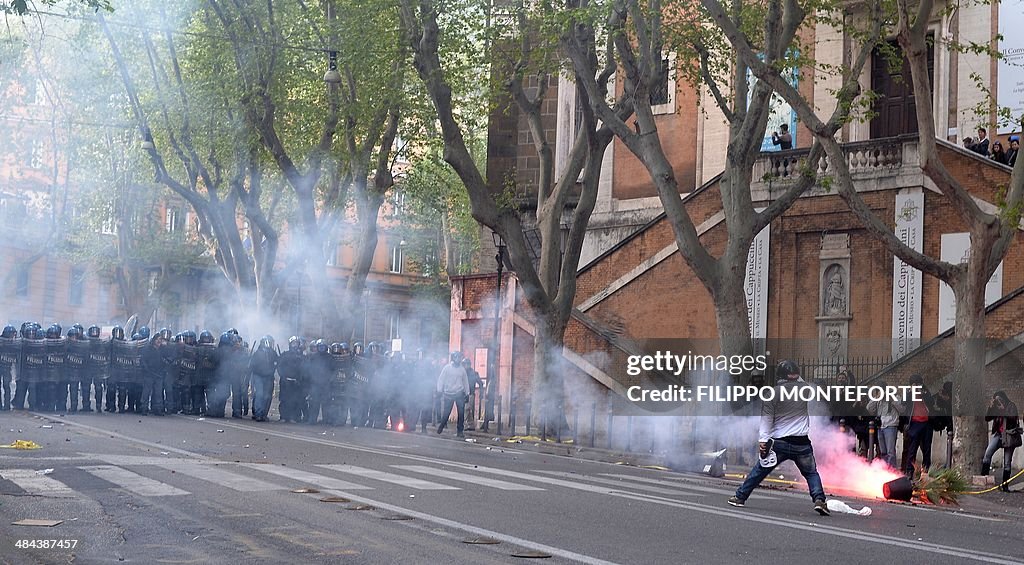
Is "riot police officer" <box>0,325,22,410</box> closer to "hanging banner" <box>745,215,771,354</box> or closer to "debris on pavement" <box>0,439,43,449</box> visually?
"debris on pavement" <box>0,439,43,449</box>

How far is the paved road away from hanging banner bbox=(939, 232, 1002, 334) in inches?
525

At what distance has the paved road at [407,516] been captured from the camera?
31.3 feet

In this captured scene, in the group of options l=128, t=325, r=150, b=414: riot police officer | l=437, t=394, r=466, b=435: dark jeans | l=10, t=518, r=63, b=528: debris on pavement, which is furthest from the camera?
l=128, t=325, r=150, b=414: riot police officer

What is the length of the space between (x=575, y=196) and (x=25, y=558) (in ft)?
109

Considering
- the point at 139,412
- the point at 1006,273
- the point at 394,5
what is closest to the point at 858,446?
the point at 1006,273

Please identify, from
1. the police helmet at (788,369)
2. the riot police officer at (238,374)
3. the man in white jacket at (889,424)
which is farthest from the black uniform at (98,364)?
the police helmet at (788,369)

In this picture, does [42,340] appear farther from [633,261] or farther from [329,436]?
[633,261]

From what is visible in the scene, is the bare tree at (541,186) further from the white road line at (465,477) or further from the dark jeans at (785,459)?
the dark jeans at (785,459)

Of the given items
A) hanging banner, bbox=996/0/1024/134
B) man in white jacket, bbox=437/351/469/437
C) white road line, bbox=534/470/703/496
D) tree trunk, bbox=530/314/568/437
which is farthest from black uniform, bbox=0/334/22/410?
hanging banner, bbox=996/0/1024/134

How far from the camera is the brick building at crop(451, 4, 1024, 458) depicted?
1190 inches

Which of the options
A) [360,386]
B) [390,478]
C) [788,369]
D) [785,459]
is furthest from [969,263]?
[360,386]

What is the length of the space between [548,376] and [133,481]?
1590cm

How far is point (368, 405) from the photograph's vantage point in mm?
31172

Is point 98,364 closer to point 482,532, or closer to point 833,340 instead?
point 833,340
